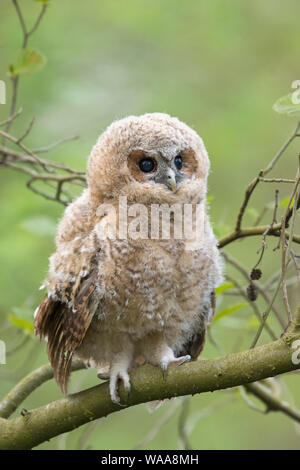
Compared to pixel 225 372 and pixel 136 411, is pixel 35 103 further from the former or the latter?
pixel 225 372

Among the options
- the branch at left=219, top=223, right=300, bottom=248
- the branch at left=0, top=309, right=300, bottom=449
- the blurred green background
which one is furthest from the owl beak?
the blurred green background

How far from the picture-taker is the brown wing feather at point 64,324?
2.29 metres

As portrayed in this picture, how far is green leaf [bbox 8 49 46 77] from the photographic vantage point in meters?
2.55

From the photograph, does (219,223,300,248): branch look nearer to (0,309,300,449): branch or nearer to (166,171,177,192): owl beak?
(166,171,177,192): owl beak

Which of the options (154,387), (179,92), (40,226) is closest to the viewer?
(154,387)

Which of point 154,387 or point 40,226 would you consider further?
point 40,226

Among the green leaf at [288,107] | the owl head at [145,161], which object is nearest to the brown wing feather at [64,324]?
the owl head at [145,161]

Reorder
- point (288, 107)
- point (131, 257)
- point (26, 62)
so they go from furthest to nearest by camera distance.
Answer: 1. point (26, 62)
2. point (131, 257)
3. point (288, 107)

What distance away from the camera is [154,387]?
216 cm

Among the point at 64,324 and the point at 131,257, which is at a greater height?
the point at 131,257

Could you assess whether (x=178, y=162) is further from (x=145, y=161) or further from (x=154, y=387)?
(x=154, y=387)

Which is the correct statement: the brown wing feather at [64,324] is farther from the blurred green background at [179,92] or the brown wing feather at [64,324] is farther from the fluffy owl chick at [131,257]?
the blurred green background at [179,92]

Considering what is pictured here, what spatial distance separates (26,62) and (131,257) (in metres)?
0.89

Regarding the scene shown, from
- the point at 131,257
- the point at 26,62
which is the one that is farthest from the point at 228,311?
the point at 26,62
